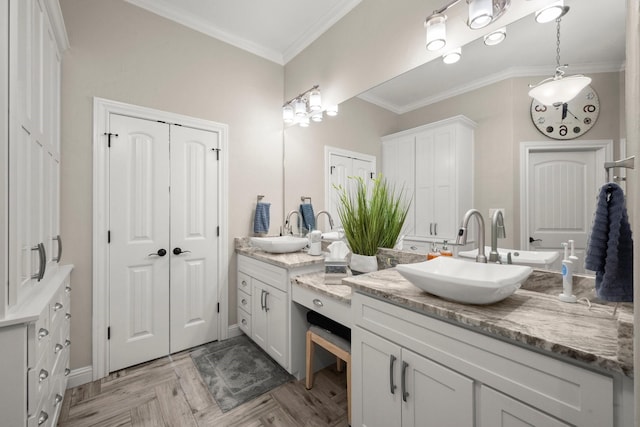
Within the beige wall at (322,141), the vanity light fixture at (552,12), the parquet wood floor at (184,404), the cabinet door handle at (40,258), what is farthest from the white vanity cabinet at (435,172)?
the cabinet door handle at (40,258)

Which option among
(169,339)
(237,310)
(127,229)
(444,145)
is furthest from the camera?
(237,310)

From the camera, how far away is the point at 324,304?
161 cm

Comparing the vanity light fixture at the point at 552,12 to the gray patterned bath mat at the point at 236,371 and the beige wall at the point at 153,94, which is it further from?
the gray patterned bath mat at the point at 236,371

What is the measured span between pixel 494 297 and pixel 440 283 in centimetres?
18

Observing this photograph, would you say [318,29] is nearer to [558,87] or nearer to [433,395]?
[558,87]

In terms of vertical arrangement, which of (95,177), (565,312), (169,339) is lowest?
(169,339)

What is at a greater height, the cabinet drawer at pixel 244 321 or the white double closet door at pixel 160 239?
the white double closet door at pixel 160 239

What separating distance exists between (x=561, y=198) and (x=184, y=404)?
2387 millimetres

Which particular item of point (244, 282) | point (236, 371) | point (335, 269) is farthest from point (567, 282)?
point (244, 282)

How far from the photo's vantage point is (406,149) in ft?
5.87

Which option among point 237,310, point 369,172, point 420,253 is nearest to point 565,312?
point 420,253

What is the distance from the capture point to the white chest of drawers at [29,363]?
965 millimetres

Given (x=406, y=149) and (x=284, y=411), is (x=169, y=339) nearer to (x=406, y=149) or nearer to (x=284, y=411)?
(x=284, y=411)

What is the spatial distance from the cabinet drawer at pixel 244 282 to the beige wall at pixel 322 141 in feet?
2.70
